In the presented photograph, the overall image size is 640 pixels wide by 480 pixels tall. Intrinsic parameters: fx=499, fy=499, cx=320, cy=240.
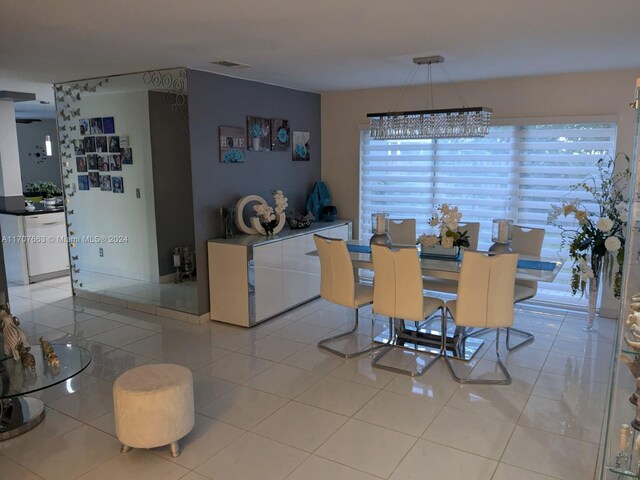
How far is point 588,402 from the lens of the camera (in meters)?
3.35

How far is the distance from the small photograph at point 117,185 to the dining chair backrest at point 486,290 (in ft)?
13.6

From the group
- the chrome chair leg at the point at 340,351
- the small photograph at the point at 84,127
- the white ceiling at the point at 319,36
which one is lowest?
the chrome chair leg at the point at 340,351

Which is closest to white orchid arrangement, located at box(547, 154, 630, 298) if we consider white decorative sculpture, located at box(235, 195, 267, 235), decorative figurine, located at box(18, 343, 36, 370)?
white decorative sculpture, located at box(235, 195, 267, 235)

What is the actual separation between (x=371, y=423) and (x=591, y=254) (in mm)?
2936

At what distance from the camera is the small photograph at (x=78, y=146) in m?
5.76

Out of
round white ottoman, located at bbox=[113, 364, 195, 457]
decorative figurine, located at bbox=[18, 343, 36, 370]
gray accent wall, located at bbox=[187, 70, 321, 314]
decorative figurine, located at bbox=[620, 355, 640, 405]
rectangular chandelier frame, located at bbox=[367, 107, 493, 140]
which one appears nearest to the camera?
decorative figurine, located at bbox=[620, 355, 640, 405]

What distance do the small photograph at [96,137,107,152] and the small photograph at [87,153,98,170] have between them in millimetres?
100

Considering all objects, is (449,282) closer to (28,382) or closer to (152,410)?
(152,410)

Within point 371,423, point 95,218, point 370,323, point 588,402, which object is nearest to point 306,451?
point 371,423

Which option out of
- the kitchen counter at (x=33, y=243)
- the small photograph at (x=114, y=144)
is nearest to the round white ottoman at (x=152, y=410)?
the small photograph at (x=114, y=144)

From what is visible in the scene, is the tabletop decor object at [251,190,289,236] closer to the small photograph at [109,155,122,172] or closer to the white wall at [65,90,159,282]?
the white wall at [65,90,159,282]

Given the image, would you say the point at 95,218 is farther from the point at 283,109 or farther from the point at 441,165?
the point at 441,165

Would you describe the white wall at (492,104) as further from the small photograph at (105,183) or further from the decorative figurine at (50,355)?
the decorative figurine at (50,355)

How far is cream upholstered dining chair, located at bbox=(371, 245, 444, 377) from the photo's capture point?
372 cm
